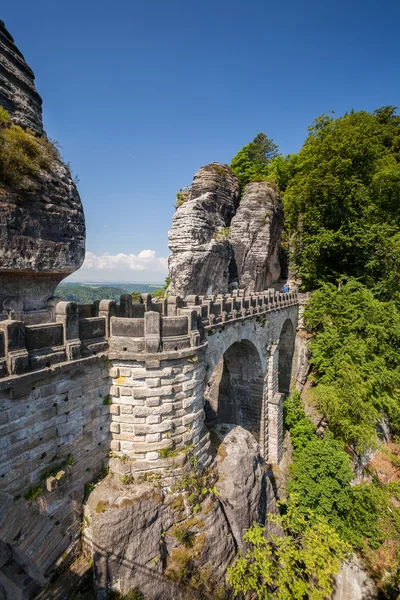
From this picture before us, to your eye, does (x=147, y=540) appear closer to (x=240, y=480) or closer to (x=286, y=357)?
(x=240, y=480)

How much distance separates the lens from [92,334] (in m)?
6.40

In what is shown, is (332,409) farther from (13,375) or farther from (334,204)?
(13,375)

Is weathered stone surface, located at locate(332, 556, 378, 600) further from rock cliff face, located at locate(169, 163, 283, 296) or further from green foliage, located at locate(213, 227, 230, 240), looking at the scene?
green foliage, located at locate(213, 227, 230, 240)

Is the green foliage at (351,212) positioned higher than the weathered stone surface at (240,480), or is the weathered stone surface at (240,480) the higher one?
the green foliage at (351,212)

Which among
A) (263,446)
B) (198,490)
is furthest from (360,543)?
(198,490)

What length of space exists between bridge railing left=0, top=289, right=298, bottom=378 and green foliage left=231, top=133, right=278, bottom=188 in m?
23.8

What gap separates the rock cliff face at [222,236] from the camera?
2102 centimetres

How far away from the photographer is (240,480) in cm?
873

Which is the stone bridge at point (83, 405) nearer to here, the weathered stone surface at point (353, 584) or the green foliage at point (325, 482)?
the green foliage at point (325, 482)

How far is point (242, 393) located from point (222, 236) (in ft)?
43.0

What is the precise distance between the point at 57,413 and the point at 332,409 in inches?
590

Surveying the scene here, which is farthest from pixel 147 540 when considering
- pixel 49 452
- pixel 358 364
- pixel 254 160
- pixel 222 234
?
pixel 254 160

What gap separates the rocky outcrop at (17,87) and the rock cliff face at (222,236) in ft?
39.5

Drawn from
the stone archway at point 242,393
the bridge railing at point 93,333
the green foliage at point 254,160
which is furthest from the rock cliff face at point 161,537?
the green foliage at point 254,160
